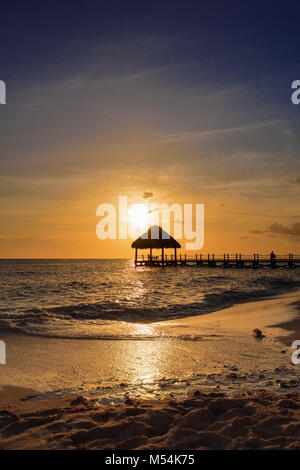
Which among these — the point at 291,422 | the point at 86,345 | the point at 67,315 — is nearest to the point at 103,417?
the point at 291,422

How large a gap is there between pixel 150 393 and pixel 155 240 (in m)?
55.4

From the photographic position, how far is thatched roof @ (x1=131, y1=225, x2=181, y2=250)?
60.2m

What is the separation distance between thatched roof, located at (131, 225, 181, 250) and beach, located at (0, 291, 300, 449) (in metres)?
50.6

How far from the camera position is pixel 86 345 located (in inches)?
343

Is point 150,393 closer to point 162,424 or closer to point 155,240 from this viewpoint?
point 162,424

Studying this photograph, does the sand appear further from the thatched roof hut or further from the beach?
the thatched roof hut

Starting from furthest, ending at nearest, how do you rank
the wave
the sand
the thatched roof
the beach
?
the thatched roof → the wave → the beach → the sand

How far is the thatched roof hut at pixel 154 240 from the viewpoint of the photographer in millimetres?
60250

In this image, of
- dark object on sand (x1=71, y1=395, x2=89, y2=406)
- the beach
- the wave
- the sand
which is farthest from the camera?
the wave

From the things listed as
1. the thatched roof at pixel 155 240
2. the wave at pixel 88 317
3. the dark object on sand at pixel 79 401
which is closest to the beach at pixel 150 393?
the dark object on sand at pixel 79 401

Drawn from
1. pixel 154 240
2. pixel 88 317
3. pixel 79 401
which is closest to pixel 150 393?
pixel 79 401

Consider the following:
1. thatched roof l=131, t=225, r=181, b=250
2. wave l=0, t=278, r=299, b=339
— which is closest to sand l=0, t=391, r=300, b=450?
wave l=0, t=278, r=299, b=339

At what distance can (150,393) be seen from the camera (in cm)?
530
